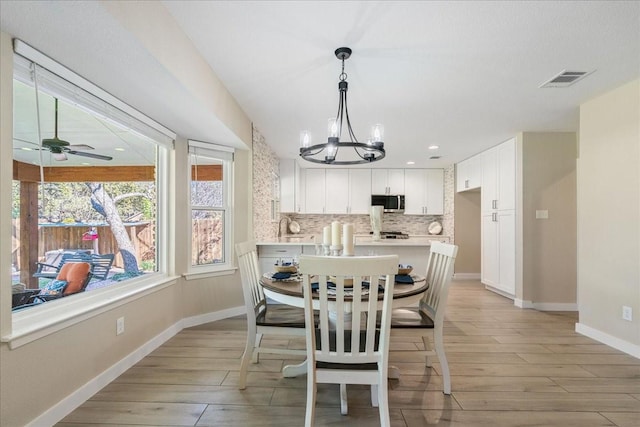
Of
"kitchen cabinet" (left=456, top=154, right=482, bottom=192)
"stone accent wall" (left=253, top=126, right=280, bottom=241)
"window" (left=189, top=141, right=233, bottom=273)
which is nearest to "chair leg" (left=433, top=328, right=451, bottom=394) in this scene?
"window" (left=189, top=141, right=233, bottom=273)

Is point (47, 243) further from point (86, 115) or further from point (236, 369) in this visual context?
point (236, 369)

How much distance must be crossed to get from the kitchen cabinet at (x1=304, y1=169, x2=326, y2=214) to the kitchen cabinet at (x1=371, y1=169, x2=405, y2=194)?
1.11m

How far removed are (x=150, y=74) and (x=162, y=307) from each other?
82.0 inches

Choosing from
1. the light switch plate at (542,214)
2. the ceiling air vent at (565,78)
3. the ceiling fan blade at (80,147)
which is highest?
the ceiling air vent at (565,78)

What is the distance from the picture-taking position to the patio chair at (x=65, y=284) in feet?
5.81

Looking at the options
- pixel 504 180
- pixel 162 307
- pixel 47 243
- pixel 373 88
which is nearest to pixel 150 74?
pixel 47 243

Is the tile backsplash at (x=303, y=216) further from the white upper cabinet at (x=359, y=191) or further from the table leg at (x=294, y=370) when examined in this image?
the table leg at (x=294, y=370)

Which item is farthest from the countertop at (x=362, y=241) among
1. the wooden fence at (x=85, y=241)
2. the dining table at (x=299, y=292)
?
the wooden fence at (x=85, y=241)

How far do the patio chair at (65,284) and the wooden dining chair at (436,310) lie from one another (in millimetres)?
2129

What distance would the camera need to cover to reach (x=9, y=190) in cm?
155

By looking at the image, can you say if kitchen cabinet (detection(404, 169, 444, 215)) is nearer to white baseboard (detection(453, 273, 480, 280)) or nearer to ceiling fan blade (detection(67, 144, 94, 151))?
white baseboard (detection(453, 273, 480, 280))

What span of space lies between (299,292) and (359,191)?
199 inches

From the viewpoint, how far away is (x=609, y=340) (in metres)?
2.95

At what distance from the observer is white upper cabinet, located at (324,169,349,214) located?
6.77 m
